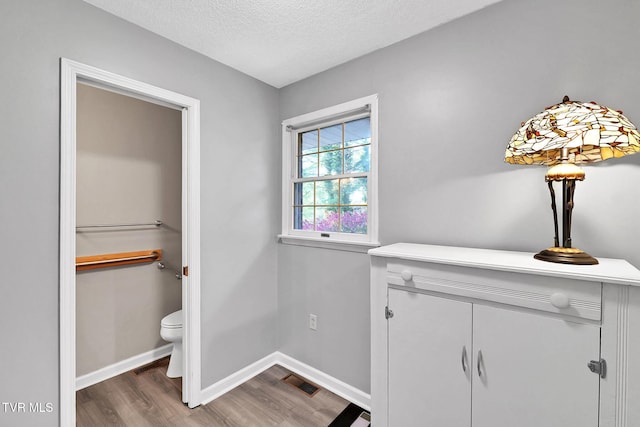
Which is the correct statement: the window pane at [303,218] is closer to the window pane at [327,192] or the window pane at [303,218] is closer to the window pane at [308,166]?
the window pane at [327,192]

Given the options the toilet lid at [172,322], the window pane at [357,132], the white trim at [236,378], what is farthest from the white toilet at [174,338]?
the window pane at [357,132]

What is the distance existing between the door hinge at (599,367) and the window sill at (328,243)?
1.16 m

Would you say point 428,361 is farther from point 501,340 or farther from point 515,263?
point 515,263

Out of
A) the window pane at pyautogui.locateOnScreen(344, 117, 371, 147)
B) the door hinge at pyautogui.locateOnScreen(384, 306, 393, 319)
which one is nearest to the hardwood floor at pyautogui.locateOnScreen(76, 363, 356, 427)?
the door hinge at pyautogui.locateOnScreen(384, 306, 393, 319)

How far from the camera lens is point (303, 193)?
101 inches

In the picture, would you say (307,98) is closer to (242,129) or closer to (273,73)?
(273,73)

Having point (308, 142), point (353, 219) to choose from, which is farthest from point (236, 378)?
point (308, 142)

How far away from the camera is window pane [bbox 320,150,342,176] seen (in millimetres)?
2298

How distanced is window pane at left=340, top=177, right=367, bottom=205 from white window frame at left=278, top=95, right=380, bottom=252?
0.26ft

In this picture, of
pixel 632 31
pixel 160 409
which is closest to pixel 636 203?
pixel 632 31

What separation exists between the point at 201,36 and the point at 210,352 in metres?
2.22

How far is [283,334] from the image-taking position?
8.41 ft

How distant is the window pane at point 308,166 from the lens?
2463mm

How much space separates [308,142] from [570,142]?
1.85 metres
